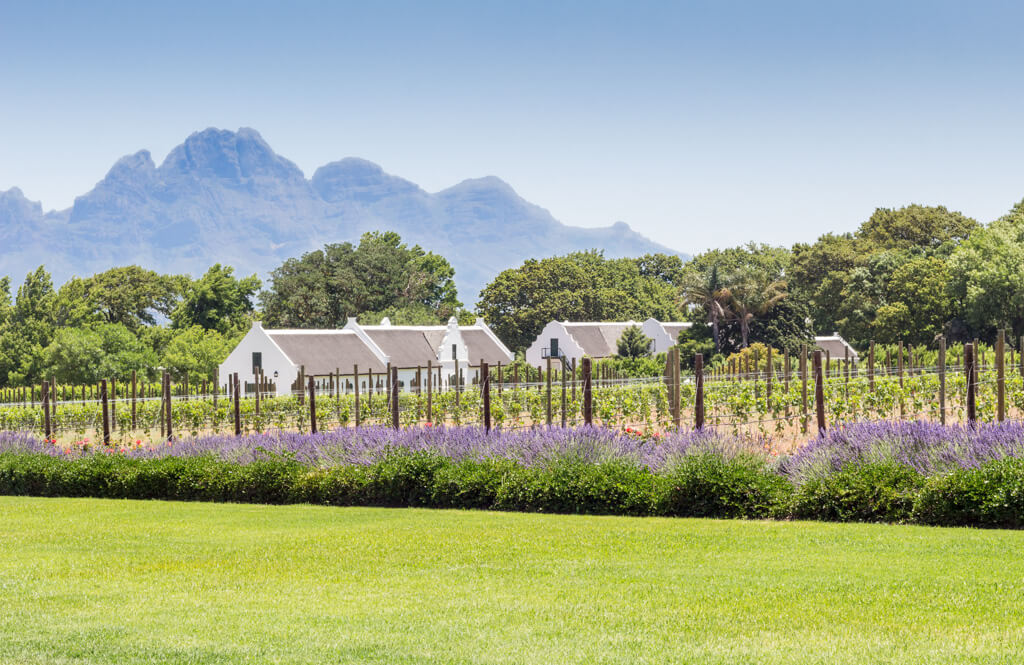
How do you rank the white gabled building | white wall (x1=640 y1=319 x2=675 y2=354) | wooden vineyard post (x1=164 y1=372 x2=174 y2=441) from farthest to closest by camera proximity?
the white gabled building → white wall (x1=640 y1=319 x2=675 y2=354) → wooden vineyard post (x1=164 y1=372 x2=174 y2=441)

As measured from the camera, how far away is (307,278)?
81.3 meters

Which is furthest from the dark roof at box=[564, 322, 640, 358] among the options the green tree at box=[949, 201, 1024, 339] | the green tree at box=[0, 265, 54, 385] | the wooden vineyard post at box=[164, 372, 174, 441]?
the wooden vineyard post at box=[164, 372, 174, 441]

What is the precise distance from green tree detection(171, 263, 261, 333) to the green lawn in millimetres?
67946

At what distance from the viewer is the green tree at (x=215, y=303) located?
3046 inches

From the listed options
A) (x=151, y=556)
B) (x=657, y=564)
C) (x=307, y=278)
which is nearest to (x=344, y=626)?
(x=657, y=564)

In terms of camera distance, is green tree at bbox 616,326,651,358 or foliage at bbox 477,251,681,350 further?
foliage at bbox 477,251,681,350

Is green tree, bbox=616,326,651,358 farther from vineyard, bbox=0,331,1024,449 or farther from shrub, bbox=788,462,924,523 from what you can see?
shrub, bbox=788,462,924,523

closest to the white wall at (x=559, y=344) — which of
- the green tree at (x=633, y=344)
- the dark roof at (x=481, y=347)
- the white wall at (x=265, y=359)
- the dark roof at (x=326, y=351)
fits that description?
the dark roof at (x=481, y=347)

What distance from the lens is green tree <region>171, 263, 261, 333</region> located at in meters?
77.4

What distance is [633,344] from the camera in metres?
62.6

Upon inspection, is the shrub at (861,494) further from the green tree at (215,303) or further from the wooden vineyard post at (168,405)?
the green tree at (215,303)

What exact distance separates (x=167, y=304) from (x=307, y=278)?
1062 cm

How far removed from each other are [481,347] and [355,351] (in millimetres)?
10157

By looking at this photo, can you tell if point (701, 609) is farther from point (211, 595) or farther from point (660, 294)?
point (660, 294)
